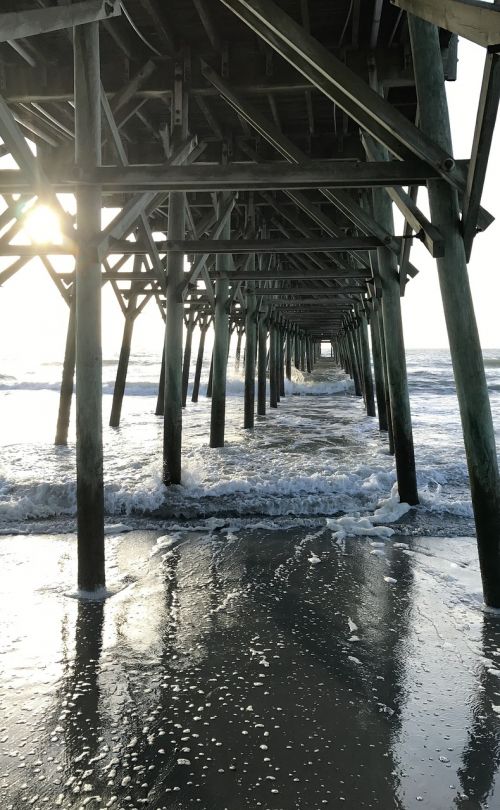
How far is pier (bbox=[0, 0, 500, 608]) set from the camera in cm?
287

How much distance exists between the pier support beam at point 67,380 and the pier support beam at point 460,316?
20.3 feet

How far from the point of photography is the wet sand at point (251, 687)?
1668mm

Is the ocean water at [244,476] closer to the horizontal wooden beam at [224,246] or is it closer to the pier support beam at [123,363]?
the pier support beam at [123,363]

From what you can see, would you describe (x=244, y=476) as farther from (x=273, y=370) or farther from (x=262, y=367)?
(x=273, y=370)

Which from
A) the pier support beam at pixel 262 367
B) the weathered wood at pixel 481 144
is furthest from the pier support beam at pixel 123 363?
the weathered wood at pixel 481 144

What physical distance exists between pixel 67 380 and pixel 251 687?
7110 mm

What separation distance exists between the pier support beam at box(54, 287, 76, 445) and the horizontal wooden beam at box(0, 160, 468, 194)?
499 centimetres

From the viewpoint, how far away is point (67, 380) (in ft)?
27.7

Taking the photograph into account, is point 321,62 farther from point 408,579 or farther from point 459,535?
point 459,535

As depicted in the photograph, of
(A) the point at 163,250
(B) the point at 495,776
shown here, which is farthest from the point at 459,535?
(A) the point at 163,250

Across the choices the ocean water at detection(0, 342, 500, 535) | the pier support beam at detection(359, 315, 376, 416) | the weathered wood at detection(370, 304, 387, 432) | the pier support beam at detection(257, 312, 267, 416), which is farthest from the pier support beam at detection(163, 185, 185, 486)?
the pier support beam at detection(359, 315, 376, 416)

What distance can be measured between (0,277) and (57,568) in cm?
332

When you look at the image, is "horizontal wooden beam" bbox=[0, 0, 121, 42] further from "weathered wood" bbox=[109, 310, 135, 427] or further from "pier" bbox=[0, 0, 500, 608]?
"weathered wood" bbox=[109, 310, 135, 427]

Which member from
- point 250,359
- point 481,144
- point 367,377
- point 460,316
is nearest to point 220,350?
point 250,359
